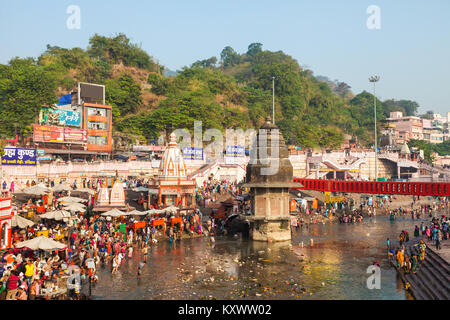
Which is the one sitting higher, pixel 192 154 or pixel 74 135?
pixel 74 135

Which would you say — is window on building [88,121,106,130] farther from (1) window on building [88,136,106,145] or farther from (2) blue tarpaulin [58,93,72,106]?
(2) blue tarpaulin [58,93,72,106]

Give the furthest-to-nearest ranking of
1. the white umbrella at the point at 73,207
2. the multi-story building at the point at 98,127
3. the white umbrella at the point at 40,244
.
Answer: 1. the multi-story building at the point at 98,127
2. the white umbrella at the point at 73,207
3. the white umbrella at the point at 40,244

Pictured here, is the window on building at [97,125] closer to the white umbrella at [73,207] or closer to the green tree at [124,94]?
the green tree at [124,94]

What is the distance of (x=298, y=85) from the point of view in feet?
415

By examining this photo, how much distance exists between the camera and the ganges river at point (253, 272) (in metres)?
21.1

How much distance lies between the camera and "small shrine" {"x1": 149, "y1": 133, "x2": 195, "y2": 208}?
38.4m

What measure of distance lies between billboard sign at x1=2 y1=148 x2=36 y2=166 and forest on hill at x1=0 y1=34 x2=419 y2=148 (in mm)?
17488

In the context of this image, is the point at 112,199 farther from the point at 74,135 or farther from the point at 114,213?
the point at 74,135

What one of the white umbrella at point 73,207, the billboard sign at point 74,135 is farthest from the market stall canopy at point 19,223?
the billboard sign at point 74,135

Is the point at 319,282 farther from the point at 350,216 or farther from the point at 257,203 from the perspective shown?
the point at 350,216

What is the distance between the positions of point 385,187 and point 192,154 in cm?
2833

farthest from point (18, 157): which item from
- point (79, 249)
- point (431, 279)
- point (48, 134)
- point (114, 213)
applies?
point (431, 279)

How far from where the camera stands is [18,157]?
42.3m

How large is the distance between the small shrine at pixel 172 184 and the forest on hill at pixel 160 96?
30185 millimetres
